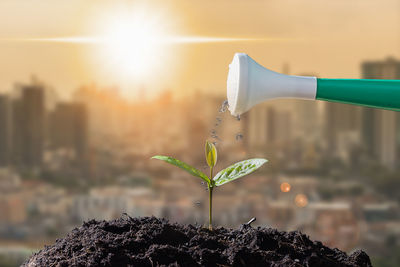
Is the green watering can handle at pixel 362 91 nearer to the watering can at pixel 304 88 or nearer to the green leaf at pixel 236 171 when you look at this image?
the watering can at pixel 304 88

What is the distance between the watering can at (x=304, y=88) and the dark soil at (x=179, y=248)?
32 centimetres

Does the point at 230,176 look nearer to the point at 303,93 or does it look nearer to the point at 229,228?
the point at 229,228

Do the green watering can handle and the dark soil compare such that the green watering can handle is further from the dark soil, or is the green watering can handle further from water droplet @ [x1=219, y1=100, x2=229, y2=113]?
the dark soil

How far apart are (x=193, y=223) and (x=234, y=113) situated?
1.03ft

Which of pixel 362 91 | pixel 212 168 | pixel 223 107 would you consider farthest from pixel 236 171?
pixel 362 91

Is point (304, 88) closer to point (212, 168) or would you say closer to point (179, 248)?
point (212, 168)

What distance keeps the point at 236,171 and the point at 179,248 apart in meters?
0.25

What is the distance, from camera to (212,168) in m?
1.26

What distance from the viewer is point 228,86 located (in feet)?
3.99

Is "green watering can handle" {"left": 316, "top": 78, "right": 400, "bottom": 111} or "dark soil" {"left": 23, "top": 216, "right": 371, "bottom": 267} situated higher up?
"green watering can handle" {"left": 316, "top": 78, "right": 400, "bottom": 111}

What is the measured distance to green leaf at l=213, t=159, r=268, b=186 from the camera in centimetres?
122

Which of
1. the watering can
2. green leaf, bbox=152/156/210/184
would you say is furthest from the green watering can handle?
green leaf, bbox=152/156/210/184

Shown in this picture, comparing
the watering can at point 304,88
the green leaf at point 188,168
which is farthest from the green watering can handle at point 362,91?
the green leaf at point 188,168

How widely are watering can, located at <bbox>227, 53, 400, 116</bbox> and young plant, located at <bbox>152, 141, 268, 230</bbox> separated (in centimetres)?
15
